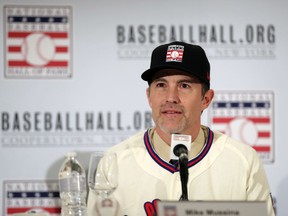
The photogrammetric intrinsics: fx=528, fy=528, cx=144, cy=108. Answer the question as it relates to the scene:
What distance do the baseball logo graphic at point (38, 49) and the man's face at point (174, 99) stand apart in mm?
976

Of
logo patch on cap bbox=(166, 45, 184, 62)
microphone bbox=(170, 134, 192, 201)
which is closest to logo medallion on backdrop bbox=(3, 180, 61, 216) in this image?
logo patch on cap bbox=(166, 45, 184, 62)

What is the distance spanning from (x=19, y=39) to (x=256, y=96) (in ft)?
4.11

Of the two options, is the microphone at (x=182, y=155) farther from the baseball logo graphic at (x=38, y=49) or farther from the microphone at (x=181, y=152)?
the baseball logo graphic at (x=38, y=49)

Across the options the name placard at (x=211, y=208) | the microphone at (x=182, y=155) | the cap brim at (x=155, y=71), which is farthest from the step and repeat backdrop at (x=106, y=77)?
the name placard at (x=211, y=208)

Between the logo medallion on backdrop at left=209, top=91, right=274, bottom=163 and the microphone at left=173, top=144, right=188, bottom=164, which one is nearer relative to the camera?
the microphone at left=173, top=144, right=188, bottom=164

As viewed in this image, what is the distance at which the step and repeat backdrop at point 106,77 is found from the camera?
2684mm

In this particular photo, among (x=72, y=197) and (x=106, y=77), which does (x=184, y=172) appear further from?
(x=106, y=77)

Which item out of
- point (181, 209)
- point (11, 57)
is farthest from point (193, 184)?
point (11, 57)

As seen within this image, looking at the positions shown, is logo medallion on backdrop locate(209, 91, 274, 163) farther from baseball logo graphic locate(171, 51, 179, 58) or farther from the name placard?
the name placard

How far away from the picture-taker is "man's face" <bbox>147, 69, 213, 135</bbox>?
182cm

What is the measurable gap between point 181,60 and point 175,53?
36 millimetres

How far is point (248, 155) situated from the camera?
1.96 meters

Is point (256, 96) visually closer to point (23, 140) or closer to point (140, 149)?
point (140, 149)

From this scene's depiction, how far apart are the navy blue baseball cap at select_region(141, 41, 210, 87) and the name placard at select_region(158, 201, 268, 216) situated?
2.43 feet
